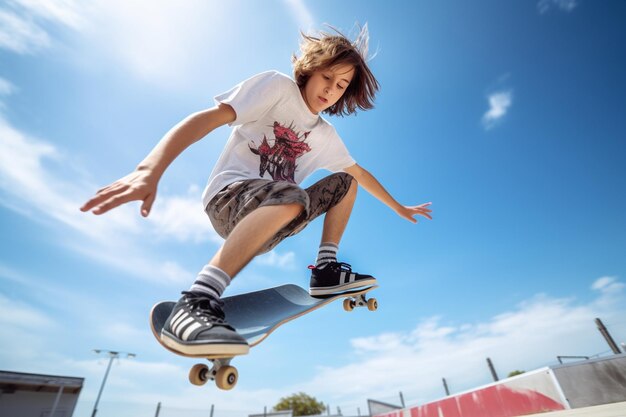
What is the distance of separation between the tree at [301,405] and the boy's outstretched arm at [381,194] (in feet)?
104

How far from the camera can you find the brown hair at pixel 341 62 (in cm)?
262

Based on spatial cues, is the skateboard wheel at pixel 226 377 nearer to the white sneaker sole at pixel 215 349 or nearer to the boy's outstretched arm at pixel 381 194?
the white sneaker sole at pixel 215 349

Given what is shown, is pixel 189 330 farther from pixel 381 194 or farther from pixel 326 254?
Answer: pixel 381 194

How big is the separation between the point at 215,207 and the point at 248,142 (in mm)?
602

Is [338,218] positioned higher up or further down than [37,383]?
further down

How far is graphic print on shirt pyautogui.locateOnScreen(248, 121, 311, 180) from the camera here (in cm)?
238

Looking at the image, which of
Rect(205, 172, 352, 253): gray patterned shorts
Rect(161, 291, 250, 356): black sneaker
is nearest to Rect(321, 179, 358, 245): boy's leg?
Rect(205, 172, 352, 253): gray patterned shorts

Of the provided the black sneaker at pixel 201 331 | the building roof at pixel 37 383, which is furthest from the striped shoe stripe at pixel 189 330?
the building roof at pixel 37 383

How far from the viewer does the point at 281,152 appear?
8.16 feet

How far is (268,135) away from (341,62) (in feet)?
3.15

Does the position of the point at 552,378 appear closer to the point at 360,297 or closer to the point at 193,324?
the point at 360,297

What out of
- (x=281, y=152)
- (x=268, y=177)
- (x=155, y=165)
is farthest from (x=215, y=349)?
(x=281, y=152)

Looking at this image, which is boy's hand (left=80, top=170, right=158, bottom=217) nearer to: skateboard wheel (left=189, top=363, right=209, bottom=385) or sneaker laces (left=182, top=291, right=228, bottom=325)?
sneaker laces (left=182, top=291, right=228, bottom=325)

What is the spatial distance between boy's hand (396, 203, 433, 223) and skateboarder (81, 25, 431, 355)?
45mm
